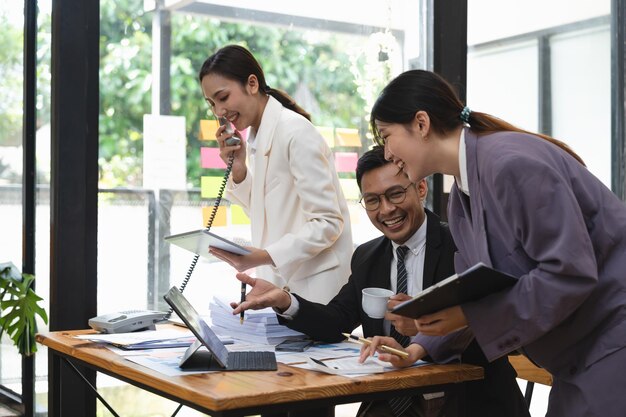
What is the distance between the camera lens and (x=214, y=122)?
334 centimetres

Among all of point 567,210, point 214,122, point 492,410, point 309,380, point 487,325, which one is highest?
point 214,122

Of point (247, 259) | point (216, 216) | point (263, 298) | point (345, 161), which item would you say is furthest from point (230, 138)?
point (345, 161)

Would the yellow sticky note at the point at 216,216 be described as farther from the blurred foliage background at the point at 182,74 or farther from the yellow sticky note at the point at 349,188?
the yellow sticky note at the point at 349,188

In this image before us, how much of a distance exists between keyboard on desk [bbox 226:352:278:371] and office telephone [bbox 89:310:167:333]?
20.4 inches

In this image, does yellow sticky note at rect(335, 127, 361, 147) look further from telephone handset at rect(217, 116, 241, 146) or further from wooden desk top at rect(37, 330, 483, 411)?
wooden desk top at rect(37, 330, 483, 411)

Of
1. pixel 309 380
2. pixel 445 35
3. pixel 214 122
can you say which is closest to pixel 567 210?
pixel 309 380

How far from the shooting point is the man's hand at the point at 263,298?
86.4 inches

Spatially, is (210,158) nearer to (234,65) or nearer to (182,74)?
(182,74)

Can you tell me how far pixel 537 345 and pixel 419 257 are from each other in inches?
25.7

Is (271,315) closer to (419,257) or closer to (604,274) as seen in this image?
(419,257)

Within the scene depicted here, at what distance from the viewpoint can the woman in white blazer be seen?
253 centimetres

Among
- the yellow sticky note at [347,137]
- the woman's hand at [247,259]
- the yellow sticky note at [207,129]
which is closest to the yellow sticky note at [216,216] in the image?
the yellow sticky note at [207,129]

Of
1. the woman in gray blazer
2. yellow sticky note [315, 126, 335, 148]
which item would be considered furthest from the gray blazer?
yellow sticky note [315, 126, 335, 148]

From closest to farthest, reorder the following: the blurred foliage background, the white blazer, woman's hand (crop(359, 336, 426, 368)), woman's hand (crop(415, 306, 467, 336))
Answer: woman's hand (crop(415, 306, 467, 336)) → woman's hand (crop(359, 336, 426, 368)) → the white blazer → the blurred foliage background
